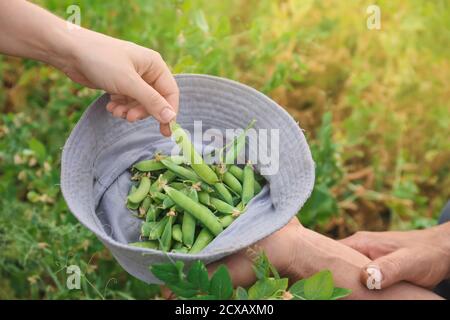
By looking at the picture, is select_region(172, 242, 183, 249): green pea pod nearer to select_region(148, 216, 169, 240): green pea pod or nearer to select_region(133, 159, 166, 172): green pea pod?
select_region(148, 216, 169, 240): green pea pod

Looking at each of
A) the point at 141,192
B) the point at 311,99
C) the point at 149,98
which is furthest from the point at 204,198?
the point at 311,99

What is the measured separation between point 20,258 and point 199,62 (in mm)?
761

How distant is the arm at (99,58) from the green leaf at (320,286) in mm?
490

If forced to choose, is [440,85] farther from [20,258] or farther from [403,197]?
[20,258]

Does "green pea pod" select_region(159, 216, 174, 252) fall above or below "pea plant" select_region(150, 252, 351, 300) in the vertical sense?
above

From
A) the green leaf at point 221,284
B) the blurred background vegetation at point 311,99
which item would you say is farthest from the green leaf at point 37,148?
the green leaf at point 221,284

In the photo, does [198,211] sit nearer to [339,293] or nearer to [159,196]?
[159,196]

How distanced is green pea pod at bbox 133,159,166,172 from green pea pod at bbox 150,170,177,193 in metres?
0.03

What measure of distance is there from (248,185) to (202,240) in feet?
0.63

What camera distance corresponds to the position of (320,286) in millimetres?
1139

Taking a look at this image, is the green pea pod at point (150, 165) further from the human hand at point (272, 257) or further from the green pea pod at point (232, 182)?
the human hand at point (272, 257)

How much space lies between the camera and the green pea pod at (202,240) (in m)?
1.38

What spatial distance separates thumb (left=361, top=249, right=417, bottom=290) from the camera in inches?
60.2

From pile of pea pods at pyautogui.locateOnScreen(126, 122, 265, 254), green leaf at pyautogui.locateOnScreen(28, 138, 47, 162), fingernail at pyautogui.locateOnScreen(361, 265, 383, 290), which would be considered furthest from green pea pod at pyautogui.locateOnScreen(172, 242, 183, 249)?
green leaf at pyautogui.locateOnScreen(28, 138, 47, 162)
